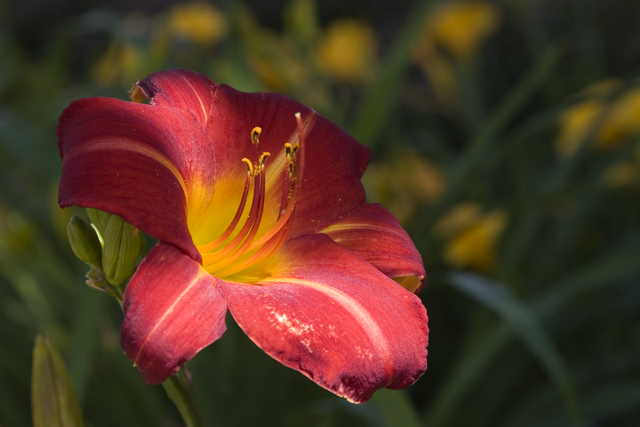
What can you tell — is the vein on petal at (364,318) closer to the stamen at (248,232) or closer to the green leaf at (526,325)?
the stamen at (248,232)

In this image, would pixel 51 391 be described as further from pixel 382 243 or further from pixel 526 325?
pixel 526 325

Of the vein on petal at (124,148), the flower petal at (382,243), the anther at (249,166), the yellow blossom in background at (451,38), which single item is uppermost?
the yellow blossom in background at (451,38)

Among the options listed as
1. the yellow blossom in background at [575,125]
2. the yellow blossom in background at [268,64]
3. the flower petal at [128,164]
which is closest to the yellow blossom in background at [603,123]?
the yellow blossom in background at [575,125]

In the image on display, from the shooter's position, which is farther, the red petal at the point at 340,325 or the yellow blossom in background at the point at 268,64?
the yellow blossom in background at the point at 268,64

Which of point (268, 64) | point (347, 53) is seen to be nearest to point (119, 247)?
point (268, 64)

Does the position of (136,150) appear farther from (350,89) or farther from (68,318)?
(350,89)

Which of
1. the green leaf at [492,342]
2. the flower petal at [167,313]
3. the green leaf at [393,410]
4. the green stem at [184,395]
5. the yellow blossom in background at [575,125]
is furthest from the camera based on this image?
the yellow blossom in background at [575,125]

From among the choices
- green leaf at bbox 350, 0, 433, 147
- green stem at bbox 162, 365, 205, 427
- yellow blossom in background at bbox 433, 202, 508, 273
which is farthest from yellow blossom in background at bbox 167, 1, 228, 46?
green stem at bbox 162, 365, 205, 427
